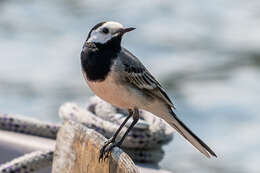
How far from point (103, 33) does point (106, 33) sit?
0.04ft

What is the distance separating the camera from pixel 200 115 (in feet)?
22.4

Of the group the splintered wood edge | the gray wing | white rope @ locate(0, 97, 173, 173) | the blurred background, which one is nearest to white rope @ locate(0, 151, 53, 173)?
the gray wing

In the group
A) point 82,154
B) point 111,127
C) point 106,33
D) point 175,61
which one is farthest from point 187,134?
point 175,61

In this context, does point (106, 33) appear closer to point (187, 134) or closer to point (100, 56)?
point (100, 56)

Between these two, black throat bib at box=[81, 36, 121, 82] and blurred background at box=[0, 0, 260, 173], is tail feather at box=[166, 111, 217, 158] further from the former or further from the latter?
blurred background at box=[0, 0, 260, 173]

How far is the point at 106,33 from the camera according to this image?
3828 millimetres

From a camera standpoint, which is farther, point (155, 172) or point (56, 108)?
point (56, 108)

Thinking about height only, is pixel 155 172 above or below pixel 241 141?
below

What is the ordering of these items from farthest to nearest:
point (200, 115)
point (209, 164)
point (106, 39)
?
point (200, 115) → point (209, 164) → point (106, 39)

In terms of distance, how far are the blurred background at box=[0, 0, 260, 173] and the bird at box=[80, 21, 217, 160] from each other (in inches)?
83.0

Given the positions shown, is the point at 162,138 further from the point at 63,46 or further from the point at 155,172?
the point at 63,46

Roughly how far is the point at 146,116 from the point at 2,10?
4.31m

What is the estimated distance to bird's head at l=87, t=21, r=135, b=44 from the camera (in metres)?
3.80

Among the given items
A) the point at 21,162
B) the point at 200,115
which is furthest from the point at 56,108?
the point at 21,162
